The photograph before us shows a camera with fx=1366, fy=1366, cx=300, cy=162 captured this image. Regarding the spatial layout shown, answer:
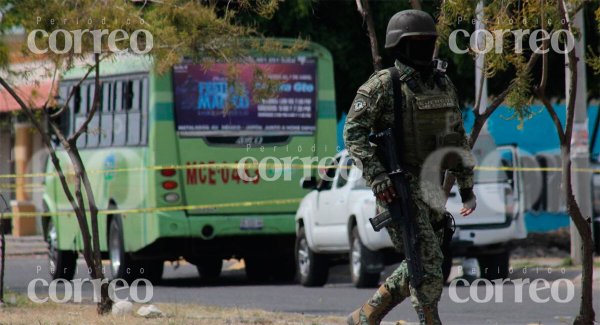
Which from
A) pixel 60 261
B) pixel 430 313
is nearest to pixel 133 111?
pixel 60 261

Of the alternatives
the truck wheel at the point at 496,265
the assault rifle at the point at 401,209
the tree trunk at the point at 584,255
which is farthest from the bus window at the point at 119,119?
the assault rifle at the point at 401,209

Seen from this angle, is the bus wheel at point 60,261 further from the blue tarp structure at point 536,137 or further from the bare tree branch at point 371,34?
the bare tree branch at point 371,34

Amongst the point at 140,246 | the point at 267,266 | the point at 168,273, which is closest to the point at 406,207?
the point at 140,246

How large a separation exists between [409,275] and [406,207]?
0.39 m

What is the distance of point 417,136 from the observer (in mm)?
7977

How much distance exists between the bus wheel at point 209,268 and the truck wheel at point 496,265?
453 cm

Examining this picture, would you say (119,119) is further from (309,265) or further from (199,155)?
(309,265)

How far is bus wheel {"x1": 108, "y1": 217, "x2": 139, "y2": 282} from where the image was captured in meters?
17.7

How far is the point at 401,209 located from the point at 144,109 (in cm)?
1003

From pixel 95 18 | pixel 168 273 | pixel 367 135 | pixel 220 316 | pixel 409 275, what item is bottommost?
pixel 168 273

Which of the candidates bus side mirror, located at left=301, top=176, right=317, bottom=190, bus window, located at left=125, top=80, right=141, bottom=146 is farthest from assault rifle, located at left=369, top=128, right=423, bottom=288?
bus window, located at left=125, top=80, right=141, bottom=146

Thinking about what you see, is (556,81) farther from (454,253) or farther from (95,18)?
(95,18)

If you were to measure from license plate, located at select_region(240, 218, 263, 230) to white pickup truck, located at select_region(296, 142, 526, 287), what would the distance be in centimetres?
53

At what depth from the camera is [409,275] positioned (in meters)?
7.81
